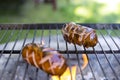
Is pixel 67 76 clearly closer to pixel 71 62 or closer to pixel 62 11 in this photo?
pixel 71 62

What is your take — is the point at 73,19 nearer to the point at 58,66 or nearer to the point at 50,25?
the point at 50,25

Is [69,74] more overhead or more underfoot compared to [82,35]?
more underfoot

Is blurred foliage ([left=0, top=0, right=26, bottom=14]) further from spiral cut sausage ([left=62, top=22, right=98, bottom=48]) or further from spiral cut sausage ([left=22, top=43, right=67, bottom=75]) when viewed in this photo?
spiral cut sausage ([left=22, top=43, right=67, bottom=75])

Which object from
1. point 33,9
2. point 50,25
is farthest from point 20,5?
point 50,25

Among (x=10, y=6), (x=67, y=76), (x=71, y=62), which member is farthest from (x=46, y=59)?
(x=10, y=6)

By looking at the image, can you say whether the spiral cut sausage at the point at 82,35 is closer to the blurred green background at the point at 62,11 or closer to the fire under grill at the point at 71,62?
the fire under grill at the point at 71,62
